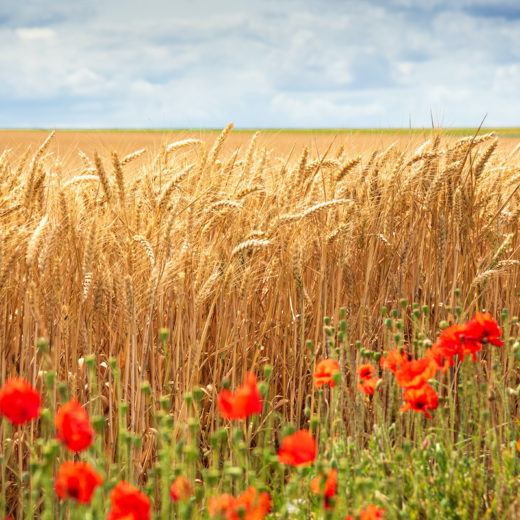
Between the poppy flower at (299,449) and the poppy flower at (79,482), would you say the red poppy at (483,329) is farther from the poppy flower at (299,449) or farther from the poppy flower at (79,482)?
the poppy flower at (79,482)

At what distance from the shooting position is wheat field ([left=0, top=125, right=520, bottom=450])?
1898 mm

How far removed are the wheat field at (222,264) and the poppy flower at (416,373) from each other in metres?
0.52

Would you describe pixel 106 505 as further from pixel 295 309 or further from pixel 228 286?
pixel 295 309

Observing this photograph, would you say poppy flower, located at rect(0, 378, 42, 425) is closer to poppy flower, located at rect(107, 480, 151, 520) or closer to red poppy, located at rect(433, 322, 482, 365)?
poppy flower, located at rect(107, 480, 151, 520)

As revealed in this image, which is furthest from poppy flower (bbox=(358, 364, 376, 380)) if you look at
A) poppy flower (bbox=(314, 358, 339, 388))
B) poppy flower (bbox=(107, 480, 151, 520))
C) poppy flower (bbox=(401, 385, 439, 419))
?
poppy flower (bbox=(107, 480, 151, 520))

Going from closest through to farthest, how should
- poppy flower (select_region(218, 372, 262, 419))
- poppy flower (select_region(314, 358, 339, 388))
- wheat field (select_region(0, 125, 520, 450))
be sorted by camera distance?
1. poppy flower (select_region(218, 372, 262, 419))
2. poppy flower (select_region(314, 358, 339, 388))
3. wheat field (select_region(0, 125, 520, 450))

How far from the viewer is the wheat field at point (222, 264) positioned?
6.23 ft

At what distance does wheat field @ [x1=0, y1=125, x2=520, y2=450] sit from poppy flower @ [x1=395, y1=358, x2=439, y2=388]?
0.52m

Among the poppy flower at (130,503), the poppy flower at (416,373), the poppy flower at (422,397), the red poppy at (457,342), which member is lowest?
the poppy flower at (130,503)

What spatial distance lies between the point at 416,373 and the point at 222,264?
3.64 feet

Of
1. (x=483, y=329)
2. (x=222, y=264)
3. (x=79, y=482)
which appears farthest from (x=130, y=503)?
(x=222, y=264)

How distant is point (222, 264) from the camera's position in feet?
7.59

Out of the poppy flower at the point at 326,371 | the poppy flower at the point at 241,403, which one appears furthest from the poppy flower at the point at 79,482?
the poppy flower at the point at 326,371

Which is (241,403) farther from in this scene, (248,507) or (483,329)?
(483,329)
